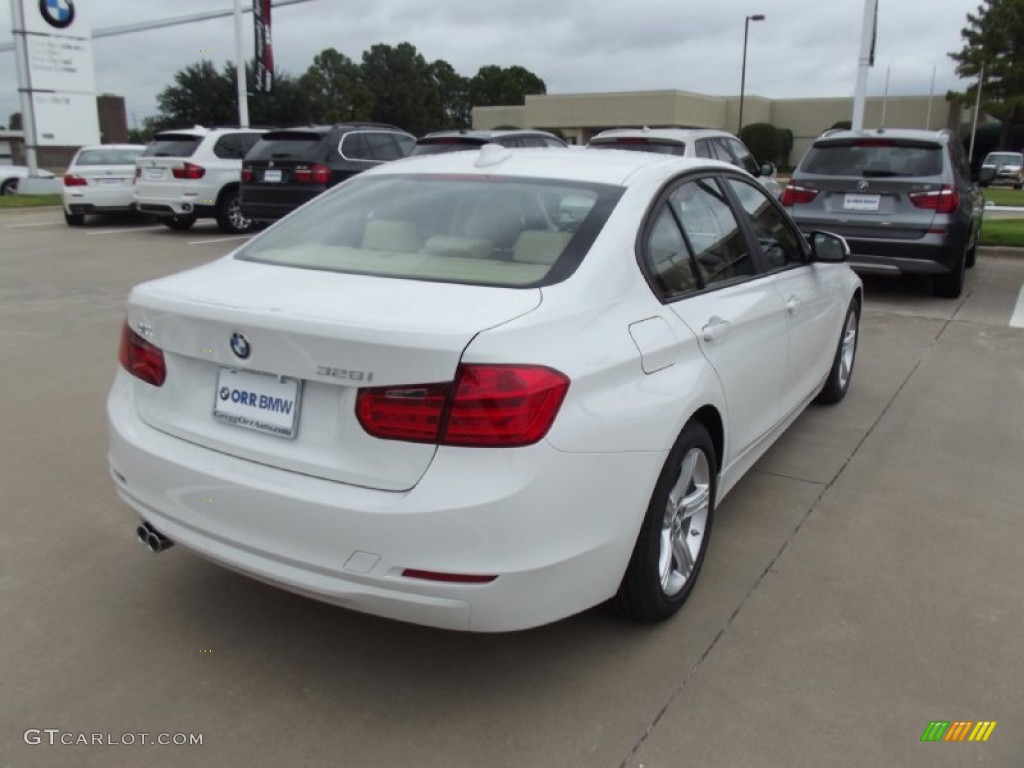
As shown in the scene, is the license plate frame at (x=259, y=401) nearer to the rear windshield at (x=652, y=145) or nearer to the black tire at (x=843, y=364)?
the black tire at (x=843, y=364)

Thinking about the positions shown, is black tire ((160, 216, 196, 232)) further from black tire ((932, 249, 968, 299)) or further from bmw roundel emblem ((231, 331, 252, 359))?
bmw roundel emblem ((231, 331, 252, 359))

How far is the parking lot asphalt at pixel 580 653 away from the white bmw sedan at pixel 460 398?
0.33 meters

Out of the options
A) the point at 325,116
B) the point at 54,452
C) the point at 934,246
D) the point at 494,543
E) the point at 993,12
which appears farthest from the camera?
the point at 325,116

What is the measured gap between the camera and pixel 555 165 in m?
3.52

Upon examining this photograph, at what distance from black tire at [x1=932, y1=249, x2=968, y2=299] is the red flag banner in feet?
70.4

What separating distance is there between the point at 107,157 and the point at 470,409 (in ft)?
53.2

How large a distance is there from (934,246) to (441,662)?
7.38 m

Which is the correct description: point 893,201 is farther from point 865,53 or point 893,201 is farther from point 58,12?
point 58,12

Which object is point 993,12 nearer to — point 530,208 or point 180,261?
point 180,261

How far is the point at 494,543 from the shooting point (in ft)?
7.62

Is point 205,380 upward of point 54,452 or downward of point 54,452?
upward

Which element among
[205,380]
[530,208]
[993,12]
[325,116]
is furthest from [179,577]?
[325,116]

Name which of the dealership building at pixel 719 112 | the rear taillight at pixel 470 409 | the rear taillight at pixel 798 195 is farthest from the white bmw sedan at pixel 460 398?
the dealership building at pixel 719 112

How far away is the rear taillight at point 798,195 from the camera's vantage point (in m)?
9.13
